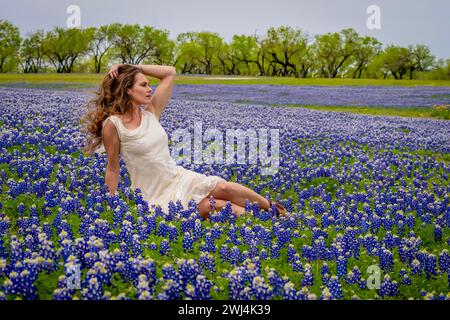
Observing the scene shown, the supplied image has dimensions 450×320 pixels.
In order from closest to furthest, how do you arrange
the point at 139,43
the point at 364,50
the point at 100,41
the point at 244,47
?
the point at 100,41 < the point at 139,43 < the point at 244,47 < the point at 364,50

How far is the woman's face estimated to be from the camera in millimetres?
5738

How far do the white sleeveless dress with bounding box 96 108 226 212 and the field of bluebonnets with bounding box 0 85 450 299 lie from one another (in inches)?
10.8

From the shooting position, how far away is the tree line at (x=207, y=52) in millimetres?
11141

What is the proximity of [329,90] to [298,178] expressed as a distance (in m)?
20.9

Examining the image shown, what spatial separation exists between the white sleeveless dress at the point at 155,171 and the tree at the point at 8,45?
11.5 feet

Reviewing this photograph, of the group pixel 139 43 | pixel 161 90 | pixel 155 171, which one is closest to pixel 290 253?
pixel 155 171

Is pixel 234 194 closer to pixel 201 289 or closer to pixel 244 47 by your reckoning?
pixel 201 289

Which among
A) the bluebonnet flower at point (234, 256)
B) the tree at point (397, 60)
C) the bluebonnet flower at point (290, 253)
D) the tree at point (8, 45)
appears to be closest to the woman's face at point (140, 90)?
the bluebonnet flower at point (234, 256)

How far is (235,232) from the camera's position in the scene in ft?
16.9

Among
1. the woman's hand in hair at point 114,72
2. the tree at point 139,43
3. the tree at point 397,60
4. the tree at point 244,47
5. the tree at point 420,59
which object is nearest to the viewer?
the woman's hand in hair at point 114,72

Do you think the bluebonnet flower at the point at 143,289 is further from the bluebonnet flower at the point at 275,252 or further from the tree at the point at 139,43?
Answer: the tree at the point at 139,43

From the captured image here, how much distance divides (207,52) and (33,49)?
900 centimetres

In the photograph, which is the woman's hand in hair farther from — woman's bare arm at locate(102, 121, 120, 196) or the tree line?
the tree line

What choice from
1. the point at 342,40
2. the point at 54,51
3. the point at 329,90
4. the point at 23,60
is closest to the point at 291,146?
the point at 54,51
